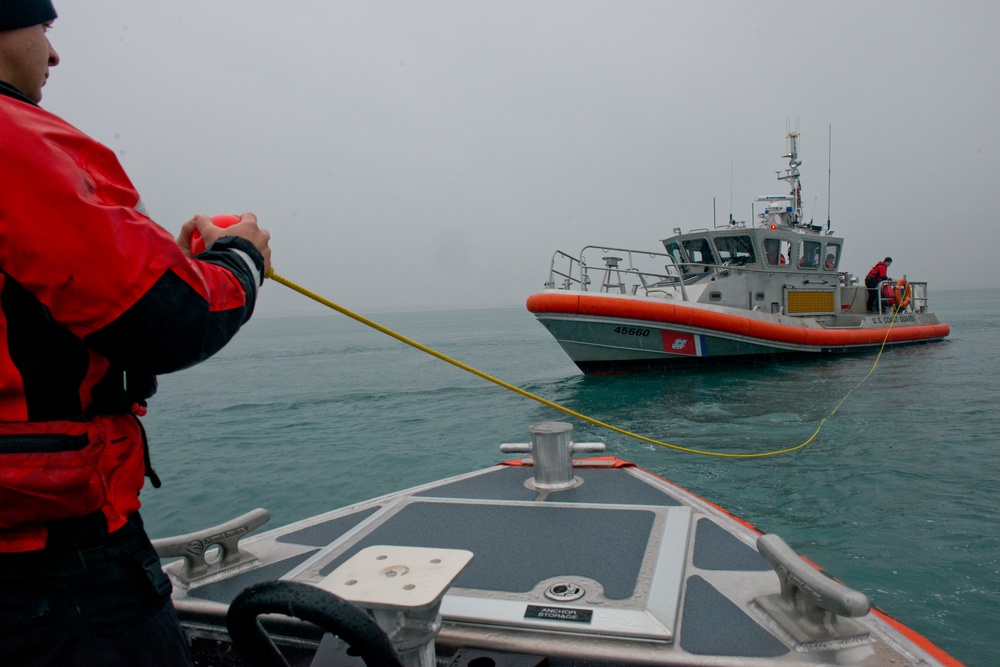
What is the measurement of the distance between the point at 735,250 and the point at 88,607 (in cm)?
1319

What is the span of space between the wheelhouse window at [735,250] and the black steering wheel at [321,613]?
12909 millimetres

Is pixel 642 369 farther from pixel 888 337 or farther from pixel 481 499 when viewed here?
pixel 481 499

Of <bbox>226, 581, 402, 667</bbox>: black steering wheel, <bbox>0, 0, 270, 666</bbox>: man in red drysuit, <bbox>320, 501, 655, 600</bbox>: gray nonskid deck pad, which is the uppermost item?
<bbox>0, 0, 270, 666</bbox>: man in red drysuit

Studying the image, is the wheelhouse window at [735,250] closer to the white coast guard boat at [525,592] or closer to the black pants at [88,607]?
the white coast guard boat at [525,592]

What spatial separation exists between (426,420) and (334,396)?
11.2ft

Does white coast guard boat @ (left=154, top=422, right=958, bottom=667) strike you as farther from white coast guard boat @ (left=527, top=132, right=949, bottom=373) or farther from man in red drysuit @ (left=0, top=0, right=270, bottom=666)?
white coast guard boat @ (left=527, top=132, right=949, bottom=373)

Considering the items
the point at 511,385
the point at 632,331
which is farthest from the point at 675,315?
the point at 511,385

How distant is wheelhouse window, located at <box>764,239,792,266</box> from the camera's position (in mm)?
12422

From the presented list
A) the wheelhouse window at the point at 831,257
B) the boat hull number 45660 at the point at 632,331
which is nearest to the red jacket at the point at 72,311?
the boat hull number 45660 at the point at 632,331

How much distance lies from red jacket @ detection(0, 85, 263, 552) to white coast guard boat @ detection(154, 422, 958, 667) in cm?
36

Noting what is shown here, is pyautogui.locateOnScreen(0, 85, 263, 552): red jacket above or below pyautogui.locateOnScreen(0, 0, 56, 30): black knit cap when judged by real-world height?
below

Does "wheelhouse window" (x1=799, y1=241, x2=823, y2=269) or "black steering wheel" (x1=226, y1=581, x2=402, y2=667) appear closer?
"black steering wheel" (x1=226, y1=581, x2=402, y2=667)

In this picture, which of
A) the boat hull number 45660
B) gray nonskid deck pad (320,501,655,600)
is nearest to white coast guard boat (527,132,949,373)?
the boat hull number 45660

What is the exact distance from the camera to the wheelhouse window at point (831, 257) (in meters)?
13.6
